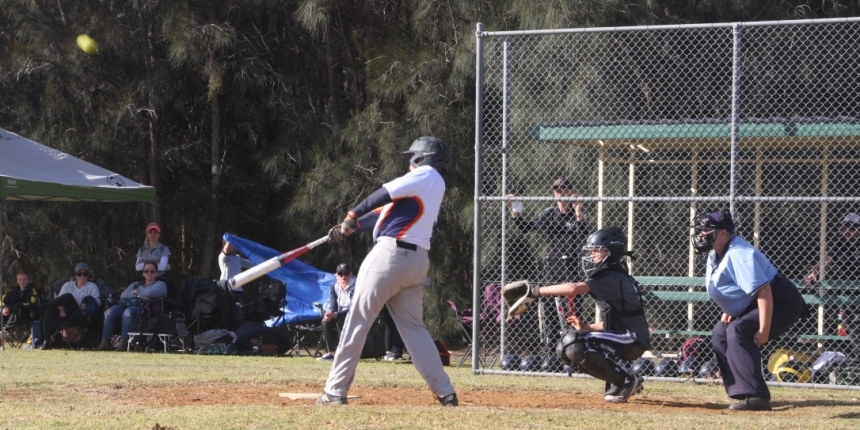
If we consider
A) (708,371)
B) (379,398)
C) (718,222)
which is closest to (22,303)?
(379,398)

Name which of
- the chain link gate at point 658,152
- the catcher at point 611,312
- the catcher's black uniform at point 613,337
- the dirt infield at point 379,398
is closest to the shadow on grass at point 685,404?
the dirt infield at point 379,398

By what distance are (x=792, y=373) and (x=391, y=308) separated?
4571 millimetres

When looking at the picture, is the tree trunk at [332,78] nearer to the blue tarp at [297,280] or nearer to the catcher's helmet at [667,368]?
the blue tarp at [297,280]

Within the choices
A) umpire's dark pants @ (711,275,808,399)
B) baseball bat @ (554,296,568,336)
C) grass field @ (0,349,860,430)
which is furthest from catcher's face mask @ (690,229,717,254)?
baseball bat @ (554,296,568,336)

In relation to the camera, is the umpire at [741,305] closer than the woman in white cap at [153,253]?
Yes

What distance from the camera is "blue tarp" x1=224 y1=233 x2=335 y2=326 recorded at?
16797 mm

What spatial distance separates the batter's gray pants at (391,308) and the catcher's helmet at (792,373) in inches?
162

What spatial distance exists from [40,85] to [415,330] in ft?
41.4

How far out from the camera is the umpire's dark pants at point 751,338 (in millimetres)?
8297

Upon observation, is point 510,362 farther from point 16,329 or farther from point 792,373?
point 16,329

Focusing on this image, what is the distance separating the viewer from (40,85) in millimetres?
18469

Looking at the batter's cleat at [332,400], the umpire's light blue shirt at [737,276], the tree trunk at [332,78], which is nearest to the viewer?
the batter's cleat at [332,400]

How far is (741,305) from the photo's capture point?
8320 millimetres

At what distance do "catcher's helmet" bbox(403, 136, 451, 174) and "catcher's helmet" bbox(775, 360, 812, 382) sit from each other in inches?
175
